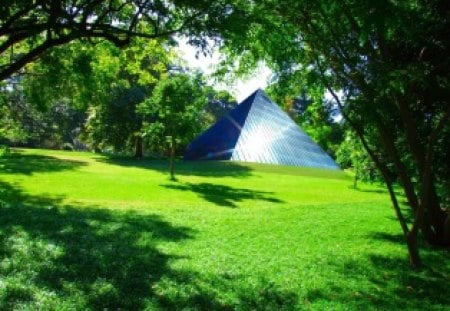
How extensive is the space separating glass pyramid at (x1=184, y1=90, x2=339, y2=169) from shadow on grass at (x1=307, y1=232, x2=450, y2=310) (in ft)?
76.4

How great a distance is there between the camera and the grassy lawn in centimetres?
626

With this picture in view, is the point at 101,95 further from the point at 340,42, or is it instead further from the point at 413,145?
the point at 413,145

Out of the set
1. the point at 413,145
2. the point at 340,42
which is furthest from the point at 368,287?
the point at 340,42

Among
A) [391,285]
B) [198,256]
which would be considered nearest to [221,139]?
[198,256]

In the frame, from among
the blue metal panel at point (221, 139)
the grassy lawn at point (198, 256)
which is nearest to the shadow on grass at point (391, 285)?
the grassy lawn at point (198, 256)

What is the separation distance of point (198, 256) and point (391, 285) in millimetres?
3450

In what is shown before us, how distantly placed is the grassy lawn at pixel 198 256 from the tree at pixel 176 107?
26.8ft

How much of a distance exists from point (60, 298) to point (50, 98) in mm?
8076

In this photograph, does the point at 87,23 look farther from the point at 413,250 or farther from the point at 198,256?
the point at 413,250

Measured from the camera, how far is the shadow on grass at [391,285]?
22.8 feet

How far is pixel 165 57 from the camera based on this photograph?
1184 cm

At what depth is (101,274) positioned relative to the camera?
6785 millimetres

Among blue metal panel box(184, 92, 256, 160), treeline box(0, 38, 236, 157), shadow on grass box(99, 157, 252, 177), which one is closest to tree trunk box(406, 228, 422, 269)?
treeline box(0, 38, 236, 157)

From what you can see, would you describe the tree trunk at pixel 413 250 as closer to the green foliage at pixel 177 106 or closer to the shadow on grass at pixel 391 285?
the shadow on grass at pixel 391 285
